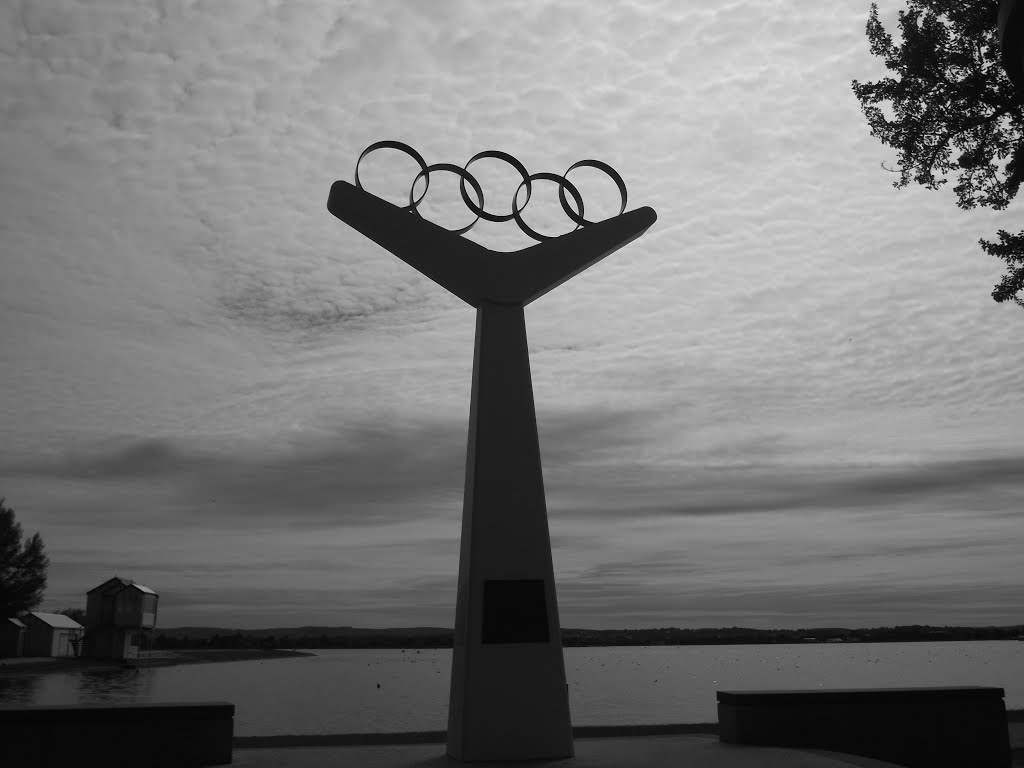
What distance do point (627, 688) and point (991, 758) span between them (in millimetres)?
64165

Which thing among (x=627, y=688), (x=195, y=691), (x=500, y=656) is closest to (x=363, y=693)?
(x=195, y=691)

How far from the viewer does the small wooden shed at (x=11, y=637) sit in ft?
185

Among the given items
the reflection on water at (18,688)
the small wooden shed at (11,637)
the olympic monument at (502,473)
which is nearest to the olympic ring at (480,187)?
the olympic monument at (502,473)

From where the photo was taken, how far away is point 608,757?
9836 mm

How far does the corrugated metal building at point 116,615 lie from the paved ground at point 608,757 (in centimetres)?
4797

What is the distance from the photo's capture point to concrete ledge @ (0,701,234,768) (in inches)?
365

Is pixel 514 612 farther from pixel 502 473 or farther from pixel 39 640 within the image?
pixel 39 640

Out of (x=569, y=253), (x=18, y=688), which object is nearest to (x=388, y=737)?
(x=569, y=253)

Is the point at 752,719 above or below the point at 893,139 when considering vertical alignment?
below

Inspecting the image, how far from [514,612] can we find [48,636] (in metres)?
59.9

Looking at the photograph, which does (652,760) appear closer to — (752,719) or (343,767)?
(752,719)

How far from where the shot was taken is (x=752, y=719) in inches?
424

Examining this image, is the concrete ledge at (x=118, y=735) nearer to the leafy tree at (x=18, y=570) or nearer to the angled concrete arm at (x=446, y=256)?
the angled concrete arm at (x=446, y=256)

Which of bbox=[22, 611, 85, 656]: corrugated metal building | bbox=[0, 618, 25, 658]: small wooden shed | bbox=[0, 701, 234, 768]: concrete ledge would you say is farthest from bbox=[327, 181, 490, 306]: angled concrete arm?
bbox=[22, 611, 85, 656]: corrugated metal building
